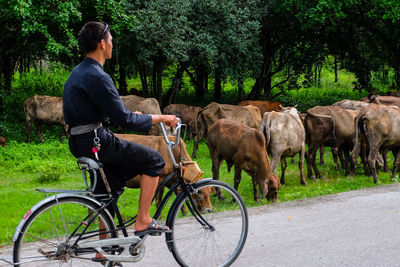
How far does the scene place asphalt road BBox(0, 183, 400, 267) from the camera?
4.93m

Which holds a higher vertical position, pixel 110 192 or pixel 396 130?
pixel 110 192

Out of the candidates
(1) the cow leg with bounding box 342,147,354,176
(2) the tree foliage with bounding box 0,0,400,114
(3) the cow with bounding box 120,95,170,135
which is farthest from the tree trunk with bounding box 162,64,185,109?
(1) the cow leg with bounding box 342,147,354,176

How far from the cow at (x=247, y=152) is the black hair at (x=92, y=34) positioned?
18.4 feet

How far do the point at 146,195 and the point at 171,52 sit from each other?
1452 centimetres

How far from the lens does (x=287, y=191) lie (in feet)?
34.2

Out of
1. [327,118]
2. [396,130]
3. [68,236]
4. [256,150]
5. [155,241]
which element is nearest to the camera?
[68,236]

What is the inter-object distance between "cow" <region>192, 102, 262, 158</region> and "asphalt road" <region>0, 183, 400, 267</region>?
25.4 feet

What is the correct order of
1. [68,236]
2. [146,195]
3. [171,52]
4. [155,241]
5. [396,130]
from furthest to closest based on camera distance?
[171,52] < [396,130] < [155,241] < [146,195] < [68,236]

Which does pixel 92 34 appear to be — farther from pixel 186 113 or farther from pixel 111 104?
pixel 186 113

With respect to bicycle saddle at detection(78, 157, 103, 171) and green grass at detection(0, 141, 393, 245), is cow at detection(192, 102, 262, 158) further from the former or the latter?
bicycle saddle at detection(78, 157, 103, 171)

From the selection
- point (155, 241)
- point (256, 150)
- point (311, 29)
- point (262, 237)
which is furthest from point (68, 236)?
point (311, 29)

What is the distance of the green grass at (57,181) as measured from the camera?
26.9 feet

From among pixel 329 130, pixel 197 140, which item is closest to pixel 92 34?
pixel 329 130

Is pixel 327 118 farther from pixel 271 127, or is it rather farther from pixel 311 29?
pixel 311 29
